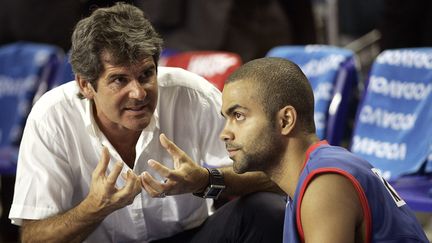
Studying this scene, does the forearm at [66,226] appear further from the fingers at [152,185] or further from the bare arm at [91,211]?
the fingers at [152,185]

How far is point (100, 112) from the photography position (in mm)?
3217

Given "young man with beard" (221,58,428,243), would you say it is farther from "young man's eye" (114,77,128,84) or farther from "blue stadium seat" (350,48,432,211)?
"blue stadium seat" (350,48,432,211)

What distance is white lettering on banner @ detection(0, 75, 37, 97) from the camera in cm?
495

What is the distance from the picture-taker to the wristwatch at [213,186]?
10.2 feet

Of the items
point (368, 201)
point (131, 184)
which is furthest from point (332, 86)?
point (368, 201)

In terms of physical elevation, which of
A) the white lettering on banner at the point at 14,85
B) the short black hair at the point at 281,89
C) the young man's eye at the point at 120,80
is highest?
the short black hair at the point at 281,89

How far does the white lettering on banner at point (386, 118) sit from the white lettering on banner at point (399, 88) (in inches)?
3.3

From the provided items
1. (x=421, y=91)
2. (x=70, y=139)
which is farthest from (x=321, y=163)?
(x=421, y=91)

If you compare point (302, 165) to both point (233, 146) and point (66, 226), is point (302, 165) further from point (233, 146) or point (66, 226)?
point (66, 226)

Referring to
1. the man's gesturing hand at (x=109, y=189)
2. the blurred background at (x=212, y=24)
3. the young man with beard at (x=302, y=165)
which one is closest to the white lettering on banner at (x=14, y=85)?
the blurred background at (x=212, y=24)

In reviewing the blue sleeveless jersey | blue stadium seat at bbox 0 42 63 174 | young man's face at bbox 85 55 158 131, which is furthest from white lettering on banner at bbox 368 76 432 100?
blue stadium seat at bbox 0 42 63 174

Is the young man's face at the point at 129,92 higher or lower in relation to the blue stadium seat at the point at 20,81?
higher

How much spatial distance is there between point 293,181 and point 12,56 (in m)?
2.96

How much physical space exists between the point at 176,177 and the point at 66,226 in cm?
43
